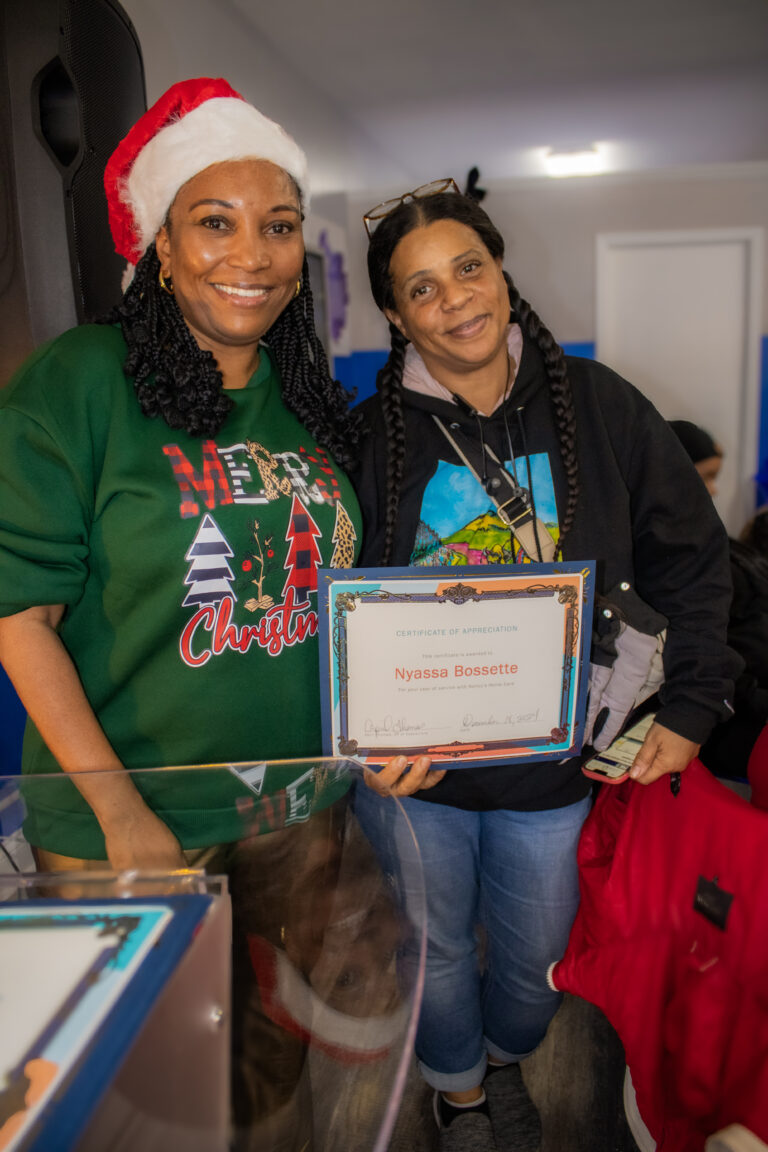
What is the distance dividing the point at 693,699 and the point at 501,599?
1.31ft

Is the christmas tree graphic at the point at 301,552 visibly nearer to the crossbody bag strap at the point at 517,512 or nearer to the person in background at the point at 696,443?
the crossbody bag strap at the point at 517,512

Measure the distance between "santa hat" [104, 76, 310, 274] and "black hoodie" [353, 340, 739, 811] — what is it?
433 millimetres

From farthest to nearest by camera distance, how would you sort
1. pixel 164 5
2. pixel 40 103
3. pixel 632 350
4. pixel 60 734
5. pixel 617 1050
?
pixel 632 350 < pixel 164 5 < pixel 617 1050 < pixel 40 103 < pixel 60 734

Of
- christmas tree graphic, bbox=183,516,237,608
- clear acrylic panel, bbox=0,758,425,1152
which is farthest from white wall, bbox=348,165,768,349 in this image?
clear acrylic panel, bbox=0,758,425,1152

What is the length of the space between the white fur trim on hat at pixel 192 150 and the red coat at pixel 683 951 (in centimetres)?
113

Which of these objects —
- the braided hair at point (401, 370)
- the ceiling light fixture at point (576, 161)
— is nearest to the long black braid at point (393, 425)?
the braided hair at point (401, 370)

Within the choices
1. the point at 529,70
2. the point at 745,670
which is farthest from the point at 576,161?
the point at 745,670

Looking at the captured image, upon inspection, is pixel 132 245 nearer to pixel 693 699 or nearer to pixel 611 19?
pixel 693 699

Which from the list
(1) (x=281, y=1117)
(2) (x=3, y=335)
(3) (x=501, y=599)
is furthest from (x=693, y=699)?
(2) (x=3, y=335)

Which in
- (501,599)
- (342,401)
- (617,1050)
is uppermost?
(342,401)

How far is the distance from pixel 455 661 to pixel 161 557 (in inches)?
16.8

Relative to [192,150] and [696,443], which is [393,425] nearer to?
[192,150]

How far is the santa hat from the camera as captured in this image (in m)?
1.10

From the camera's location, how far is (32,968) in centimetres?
50
